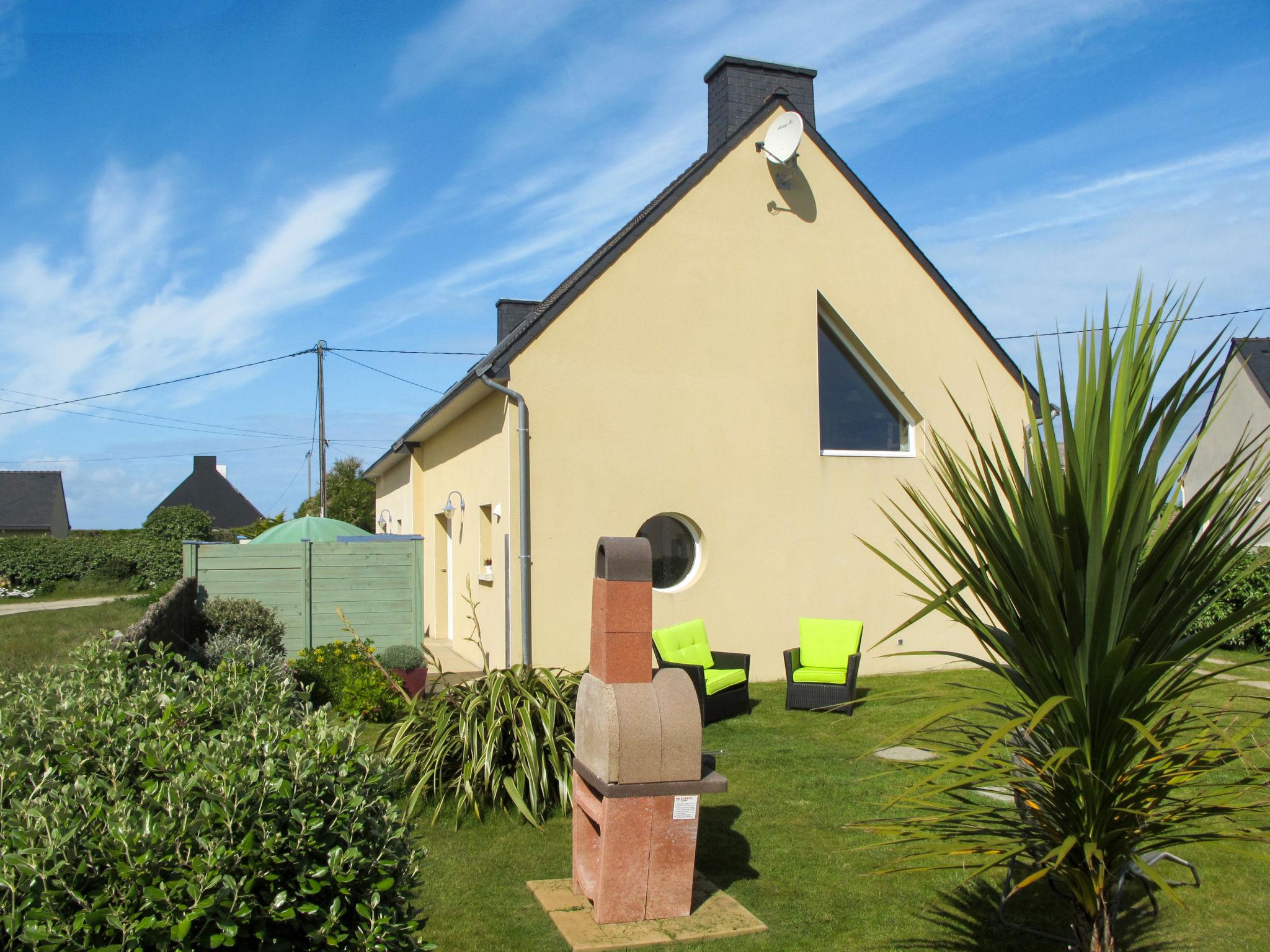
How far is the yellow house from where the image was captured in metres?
11.7

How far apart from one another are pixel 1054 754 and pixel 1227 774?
20.4 ft

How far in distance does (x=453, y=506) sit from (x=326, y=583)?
3005 millimetres

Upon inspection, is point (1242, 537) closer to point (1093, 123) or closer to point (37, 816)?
point (37, 816)

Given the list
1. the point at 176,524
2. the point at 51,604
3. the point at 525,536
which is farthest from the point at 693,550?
the point at 176,524

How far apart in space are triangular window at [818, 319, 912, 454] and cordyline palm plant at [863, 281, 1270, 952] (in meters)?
10.1

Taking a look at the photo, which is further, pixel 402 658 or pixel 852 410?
pixel 852 410

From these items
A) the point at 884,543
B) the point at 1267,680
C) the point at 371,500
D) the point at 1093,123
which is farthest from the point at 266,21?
the point at 371,500

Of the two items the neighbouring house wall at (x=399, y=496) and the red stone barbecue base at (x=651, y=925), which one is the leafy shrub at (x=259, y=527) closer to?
the neighbouring house wall at (x=399, y=496)

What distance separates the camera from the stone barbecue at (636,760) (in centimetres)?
509

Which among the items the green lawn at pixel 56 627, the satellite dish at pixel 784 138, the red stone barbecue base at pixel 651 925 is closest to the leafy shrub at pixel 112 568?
the green lawn at pixel 56 627

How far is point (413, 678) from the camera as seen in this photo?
38.7ft

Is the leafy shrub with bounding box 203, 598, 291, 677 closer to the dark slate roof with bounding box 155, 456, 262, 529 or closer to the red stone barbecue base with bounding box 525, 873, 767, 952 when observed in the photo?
the red stone barbecue base with bounding box 525, 873, 767, 952

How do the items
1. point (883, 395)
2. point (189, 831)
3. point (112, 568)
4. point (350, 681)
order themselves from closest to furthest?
point (189, 831) → point (350, 681) → point (883, 395) → point (112, 568)

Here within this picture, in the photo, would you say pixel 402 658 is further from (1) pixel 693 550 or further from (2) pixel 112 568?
(2) pixel 112 568
